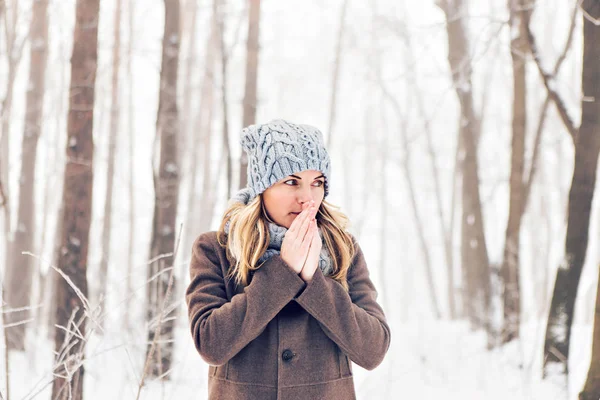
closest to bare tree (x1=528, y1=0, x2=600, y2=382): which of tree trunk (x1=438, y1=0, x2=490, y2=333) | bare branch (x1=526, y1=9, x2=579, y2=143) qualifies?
bare branch (x1=526, y1=9, x2=579, y2=143)

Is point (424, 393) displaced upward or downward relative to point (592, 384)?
downward

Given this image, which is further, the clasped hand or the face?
the face

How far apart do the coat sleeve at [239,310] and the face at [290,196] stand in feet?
0.50

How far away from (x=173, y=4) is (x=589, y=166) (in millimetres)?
4467

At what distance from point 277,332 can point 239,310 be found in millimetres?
191

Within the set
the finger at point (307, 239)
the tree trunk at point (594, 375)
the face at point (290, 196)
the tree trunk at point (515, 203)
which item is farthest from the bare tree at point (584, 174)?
the tree trunk at point (515, 203)

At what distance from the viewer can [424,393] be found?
18.4 feet

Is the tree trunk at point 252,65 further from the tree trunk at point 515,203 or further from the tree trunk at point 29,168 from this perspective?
the tree trunk at point 515,203

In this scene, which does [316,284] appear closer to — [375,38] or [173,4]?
[173,4]

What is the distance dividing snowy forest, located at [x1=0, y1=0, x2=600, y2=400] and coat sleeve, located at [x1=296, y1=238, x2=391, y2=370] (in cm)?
51

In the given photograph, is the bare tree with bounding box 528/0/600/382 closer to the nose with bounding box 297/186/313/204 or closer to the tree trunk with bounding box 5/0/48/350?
the nose with bounding box 297/186/313/204

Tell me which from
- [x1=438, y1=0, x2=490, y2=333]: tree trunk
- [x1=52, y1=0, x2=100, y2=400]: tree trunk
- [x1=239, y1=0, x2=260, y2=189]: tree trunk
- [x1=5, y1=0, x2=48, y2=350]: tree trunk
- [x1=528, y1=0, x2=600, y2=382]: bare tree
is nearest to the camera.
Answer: [x1=528, y1=0, x2=600, y2=382]: bare tree

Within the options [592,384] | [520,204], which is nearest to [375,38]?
[520,204]

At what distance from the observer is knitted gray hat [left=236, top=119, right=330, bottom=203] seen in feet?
6.73
